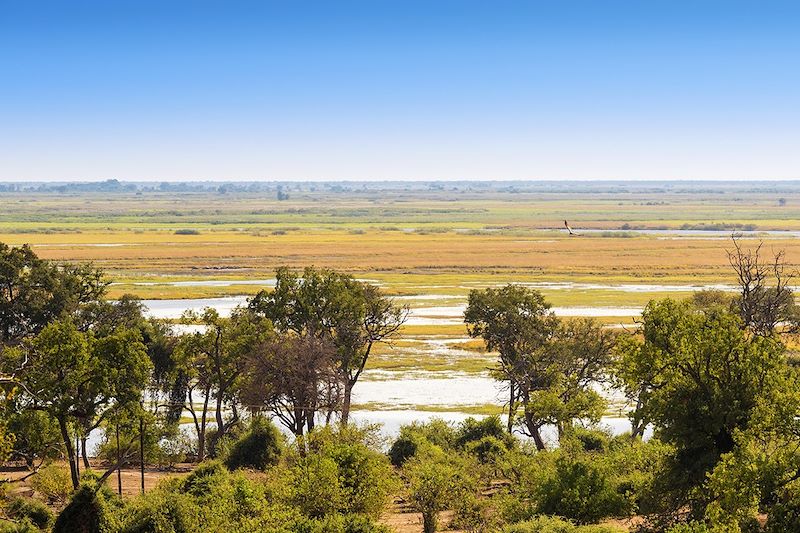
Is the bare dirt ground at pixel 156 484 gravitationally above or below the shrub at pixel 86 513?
below

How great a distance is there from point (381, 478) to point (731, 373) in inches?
442

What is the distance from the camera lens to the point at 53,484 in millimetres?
35344

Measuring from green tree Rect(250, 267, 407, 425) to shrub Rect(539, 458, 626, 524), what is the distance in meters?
19.6

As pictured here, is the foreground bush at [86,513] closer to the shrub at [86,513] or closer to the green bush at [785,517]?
the shrub at [86,513]

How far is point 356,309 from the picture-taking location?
160ft

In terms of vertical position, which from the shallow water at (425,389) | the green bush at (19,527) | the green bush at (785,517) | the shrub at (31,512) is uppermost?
the green bush at (785,517)

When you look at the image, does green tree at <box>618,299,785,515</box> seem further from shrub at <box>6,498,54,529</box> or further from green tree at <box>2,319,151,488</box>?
shrub at <box>6,498,54,529</box>

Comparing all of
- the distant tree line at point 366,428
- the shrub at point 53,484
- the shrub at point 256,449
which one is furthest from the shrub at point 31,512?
the shrub at point 256,449

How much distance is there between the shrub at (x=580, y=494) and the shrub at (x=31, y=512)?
15.3 meters

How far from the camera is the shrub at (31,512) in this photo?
29.7 metres

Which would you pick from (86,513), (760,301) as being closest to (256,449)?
(86,513)

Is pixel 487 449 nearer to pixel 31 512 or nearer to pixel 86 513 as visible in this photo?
pixel 86 513

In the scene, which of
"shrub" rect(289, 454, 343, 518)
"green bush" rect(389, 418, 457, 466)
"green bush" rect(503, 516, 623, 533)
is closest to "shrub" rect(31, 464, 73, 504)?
"shrub" rect(289, 454, 343, 518)

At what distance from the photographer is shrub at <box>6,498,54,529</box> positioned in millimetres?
29703
